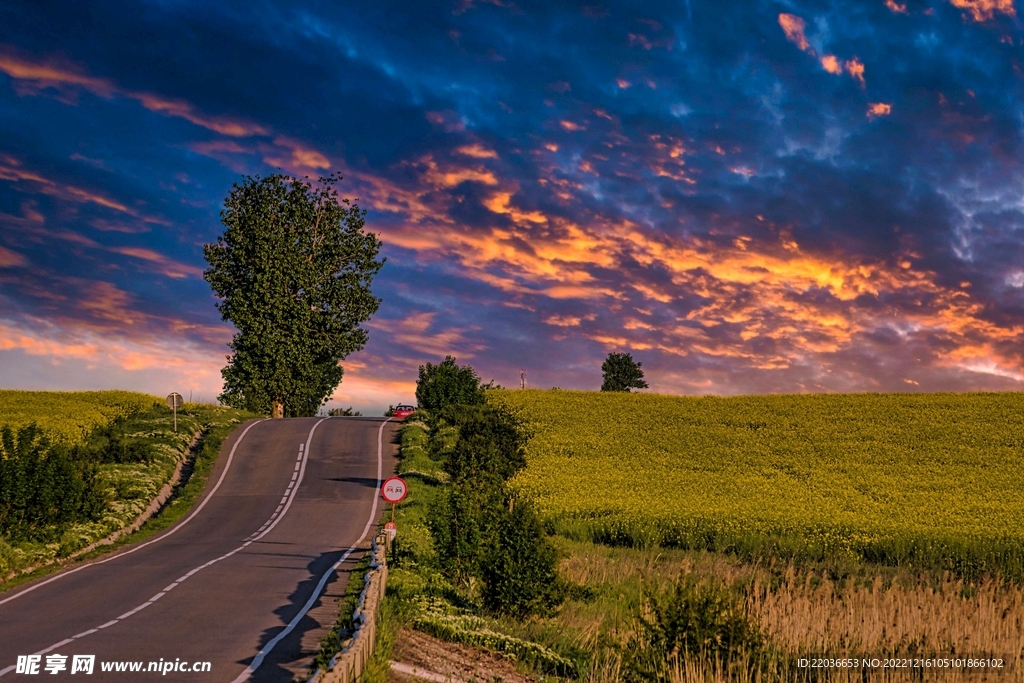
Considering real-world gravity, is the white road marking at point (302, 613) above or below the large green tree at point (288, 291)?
below

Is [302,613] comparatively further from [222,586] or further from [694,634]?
[694,634]

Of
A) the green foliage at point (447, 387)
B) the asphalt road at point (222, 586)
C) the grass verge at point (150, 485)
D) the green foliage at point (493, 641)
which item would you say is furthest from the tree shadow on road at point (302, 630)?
the green foliage at point (447, 387)

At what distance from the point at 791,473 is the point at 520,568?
3280 cm

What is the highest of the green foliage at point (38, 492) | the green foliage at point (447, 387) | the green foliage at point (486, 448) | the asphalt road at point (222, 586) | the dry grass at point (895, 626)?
the green foliage at point (447, 387)

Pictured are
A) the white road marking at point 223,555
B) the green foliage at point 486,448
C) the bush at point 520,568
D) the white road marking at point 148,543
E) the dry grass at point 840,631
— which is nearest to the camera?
the dry grass at point 840,631

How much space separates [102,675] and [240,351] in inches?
2521

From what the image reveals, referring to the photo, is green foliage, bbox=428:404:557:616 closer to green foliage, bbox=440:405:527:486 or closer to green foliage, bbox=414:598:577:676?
green foliage, bbox=414:598:577:676

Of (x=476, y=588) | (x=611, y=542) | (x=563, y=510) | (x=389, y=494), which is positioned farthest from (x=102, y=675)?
(x=563, y=510)

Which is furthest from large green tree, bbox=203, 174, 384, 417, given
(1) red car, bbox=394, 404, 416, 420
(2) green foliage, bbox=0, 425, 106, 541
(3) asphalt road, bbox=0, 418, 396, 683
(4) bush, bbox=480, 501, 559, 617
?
(4) bush, bbox=480, 501, 559, 617

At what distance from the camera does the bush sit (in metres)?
21.7

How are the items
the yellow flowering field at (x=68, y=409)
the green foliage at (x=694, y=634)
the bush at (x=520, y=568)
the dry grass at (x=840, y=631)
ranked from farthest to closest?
the yellow flowering field at (x=68, y=409)
the bush at (x=520, y=568)
the dry grass at (x=840, y=631)
the green foliage at (x=694, y=634)

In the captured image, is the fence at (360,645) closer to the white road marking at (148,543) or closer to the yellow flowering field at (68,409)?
the white road marking at (148,543)

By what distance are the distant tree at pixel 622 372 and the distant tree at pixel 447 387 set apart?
5165cm

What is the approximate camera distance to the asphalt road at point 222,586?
1689cm
